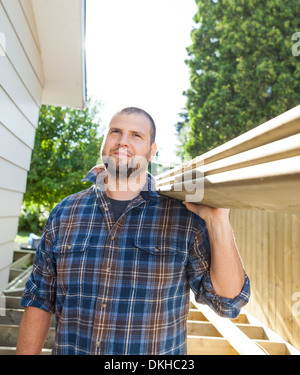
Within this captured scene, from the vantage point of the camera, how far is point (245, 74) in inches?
439

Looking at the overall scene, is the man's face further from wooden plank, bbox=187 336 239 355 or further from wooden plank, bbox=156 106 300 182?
wooden plank, bbox=187 336 239 355

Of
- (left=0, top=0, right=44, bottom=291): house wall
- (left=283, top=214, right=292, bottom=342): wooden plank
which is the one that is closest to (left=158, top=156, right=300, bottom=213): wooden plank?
(left=0, top=0, right=44, bottom=291): house wall

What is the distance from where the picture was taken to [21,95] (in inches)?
124

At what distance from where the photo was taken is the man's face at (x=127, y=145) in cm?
168

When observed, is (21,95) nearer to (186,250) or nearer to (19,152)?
(19,152)

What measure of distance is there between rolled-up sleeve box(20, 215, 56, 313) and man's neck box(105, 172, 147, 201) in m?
0.41

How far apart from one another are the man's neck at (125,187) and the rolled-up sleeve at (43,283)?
0.41 meters

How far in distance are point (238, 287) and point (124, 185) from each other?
2.56 ft

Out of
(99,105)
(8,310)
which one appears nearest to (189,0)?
(99,105)

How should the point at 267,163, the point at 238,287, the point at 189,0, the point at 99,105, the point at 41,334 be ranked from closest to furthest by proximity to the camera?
1. the point at 267,163
2. the point at 238,287
3. the point at 41,334
4. the point at 189,0
5. the point at 99,105

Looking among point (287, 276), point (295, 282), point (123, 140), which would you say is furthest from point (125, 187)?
point (287, 276)

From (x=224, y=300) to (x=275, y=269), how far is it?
111 inches

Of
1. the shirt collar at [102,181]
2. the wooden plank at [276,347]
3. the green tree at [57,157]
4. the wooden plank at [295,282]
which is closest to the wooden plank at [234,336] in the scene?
the wooden plank at [276,347]

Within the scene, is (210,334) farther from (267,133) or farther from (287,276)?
(267,133)
